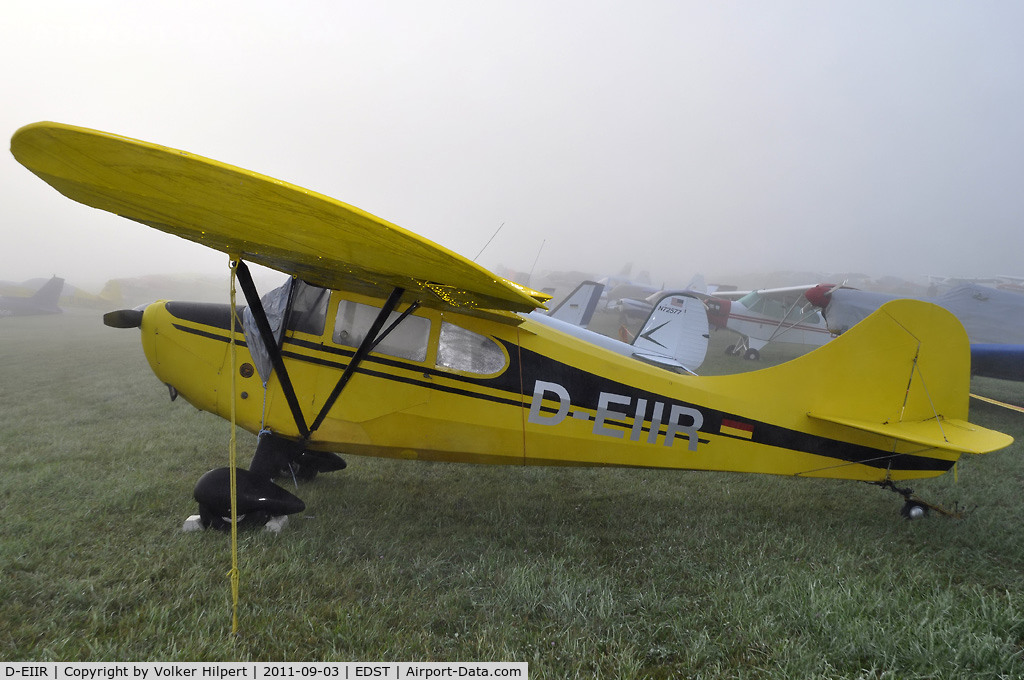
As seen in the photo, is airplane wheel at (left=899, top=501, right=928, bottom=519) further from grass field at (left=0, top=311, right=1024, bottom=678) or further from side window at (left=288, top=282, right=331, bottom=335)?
side window at (left=288, top=282, right=331, bottom=335)

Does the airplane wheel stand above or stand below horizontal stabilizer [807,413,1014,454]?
below

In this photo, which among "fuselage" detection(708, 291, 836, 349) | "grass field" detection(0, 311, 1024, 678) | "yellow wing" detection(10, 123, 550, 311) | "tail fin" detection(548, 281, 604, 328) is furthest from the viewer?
"fuselage" detection(708, 291, 836, 349)

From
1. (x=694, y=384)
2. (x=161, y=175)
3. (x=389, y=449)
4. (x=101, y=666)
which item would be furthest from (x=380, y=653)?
(x=694, y=384)

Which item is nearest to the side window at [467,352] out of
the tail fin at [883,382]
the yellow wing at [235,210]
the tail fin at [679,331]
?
the yellow wing at [235,210]

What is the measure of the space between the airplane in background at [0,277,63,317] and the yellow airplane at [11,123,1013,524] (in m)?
27.8

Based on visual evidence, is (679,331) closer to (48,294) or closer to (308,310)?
(308,310)

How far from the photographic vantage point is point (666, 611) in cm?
249

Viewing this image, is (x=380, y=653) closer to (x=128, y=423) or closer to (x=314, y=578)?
(x=314, y=578)

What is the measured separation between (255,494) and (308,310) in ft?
4.30

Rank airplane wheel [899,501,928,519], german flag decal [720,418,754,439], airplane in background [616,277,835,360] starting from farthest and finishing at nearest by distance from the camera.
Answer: airplane in background [616,277,835,360] < airplane wheel [899,501,928,519] < german flag decal [720,418,754,439]

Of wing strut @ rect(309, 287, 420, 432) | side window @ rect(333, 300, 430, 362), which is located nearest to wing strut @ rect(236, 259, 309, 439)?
wing strut @ rect(309, 287, 420, 432)

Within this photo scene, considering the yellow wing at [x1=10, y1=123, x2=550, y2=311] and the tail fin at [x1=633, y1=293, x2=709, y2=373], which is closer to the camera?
the yellow wing at [x1=10, y1=123, x2=550, y2=311]

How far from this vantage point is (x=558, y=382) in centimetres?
334

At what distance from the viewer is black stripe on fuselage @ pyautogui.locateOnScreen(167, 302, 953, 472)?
3258 millimetres
